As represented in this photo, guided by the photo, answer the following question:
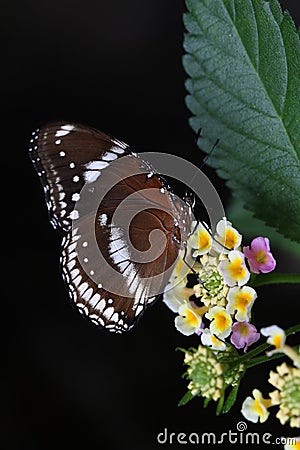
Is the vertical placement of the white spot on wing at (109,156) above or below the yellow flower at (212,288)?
above

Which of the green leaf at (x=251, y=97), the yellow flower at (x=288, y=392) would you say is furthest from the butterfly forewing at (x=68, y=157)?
the yellow flower at (x=288, y=392)

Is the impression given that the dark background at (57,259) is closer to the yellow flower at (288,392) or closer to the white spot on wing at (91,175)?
the white spot on wing at (91,175)

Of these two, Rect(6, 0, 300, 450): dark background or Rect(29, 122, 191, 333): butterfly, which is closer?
Rect(29, 122, 191, 333): butterfly

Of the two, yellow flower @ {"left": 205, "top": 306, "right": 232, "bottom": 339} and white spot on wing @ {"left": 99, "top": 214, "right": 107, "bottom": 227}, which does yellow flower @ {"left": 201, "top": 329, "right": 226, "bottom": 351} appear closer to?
yellow flower @ {"left": 205, "top": 306, "right": 232, "bottom": 339}

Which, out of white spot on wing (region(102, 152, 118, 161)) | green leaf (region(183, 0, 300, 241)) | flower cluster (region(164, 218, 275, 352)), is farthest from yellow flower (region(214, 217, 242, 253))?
white spot on wing (region(102, 152, 118, 161))

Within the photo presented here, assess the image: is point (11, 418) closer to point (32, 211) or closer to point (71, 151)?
point (32, 211)

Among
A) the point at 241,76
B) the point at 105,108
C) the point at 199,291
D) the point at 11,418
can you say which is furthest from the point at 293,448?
the point at 105,108
